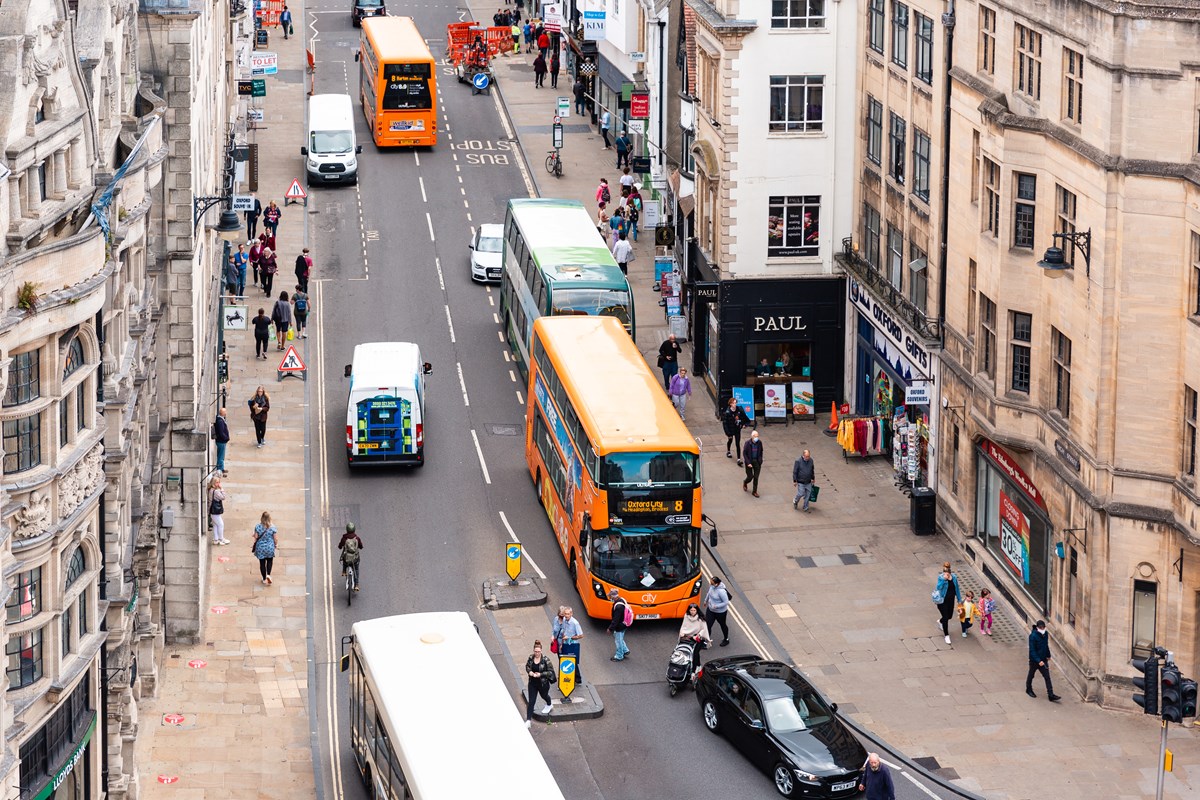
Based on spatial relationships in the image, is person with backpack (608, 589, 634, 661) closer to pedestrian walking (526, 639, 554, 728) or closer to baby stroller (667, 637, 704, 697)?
baby stroller (667, 637, 704, 697)

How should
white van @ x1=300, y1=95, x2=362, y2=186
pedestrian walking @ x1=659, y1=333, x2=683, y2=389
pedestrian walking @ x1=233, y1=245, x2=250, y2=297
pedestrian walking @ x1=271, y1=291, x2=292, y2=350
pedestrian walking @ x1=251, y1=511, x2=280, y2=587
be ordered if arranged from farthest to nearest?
white van @ x1=300, y1=95, x2=362, y2=186, pedestrian walking @ x1=233, y1=245, x2=250, y2=297, pedestrian walking @ x1=271, y1=291, x2=292, y2=350, pedestrian walking @ x1=659, y1=333, x2=683, y2=389, pedestrian walking @ x1=251, y1=511, x2=280, y2=587

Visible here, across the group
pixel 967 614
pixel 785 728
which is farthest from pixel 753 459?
pixel 785 728

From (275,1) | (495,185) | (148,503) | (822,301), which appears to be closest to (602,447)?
(148,503)

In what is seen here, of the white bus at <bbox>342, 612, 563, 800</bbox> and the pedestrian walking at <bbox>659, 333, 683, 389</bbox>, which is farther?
the pedestrian walking at <bbox>659, 333, 683, 389</bbox>

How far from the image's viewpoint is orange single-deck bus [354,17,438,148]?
313ft

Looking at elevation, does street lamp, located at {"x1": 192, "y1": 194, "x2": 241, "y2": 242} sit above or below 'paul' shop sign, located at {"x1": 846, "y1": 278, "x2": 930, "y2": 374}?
above

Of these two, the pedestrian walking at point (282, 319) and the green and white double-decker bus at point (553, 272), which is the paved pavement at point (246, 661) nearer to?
the pedestrian walking at point (282, 319)

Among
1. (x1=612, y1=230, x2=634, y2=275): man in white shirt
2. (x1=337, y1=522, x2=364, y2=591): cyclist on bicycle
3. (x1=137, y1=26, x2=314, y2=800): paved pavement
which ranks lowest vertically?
(x1=137, y1=26, x2=314, y2=800): paved pavement

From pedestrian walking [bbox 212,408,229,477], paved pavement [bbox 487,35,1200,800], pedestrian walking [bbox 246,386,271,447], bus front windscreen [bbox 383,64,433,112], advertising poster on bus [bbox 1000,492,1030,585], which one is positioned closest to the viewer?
paved pavement [bbox 487,35,1200,800]

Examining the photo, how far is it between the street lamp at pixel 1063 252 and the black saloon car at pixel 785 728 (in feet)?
34.3

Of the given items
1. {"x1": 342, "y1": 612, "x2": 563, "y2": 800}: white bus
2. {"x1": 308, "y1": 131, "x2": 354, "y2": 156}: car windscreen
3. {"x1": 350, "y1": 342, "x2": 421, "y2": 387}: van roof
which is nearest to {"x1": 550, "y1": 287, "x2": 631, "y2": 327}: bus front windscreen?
{"x1": 350, "y1": 342, "x2": 421, "y2": 387}: van roof

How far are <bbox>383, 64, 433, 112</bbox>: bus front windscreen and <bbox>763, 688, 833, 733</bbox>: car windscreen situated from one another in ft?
186

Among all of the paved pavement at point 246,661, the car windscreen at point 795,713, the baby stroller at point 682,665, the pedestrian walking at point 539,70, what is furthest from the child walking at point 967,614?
the pedestrian walking at point 539,70

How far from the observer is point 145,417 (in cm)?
4647
